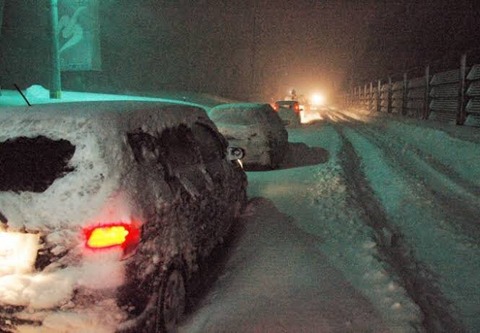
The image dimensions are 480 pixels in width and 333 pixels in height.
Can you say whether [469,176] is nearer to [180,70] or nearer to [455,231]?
[455,231]

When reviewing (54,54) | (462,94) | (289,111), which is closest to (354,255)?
(462,94)

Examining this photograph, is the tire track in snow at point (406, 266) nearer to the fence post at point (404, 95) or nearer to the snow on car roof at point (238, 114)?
the snow on car roof at point (238, 114)

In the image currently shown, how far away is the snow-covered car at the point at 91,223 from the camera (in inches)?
125

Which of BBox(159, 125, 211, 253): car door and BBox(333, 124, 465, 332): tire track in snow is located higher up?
BBox(159, 125, 211, 253): car door

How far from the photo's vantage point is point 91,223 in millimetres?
3248

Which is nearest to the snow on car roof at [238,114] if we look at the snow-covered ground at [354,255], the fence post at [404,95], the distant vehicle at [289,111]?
the snow-covered ground at [354,255]

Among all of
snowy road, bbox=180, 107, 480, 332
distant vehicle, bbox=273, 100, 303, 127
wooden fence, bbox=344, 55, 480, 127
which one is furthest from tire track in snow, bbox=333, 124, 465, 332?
distant vehicle, bbox=273, 100, 303, 127

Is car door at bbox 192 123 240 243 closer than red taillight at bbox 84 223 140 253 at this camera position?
No

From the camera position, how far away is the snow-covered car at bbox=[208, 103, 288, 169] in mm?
11117

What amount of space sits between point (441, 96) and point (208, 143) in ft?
40.7

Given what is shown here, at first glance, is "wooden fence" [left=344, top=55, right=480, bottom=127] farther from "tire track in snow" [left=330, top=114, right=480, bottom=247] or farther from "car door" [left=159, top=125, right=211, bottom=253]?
"car door" [left=159, top=125, right=211, bottom=253]

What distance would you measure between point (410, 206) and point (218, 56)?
4749cm

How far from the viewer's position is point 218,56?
5322 cm

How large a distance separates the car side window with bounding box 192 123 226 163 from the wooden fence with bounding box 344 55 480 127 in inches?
369
